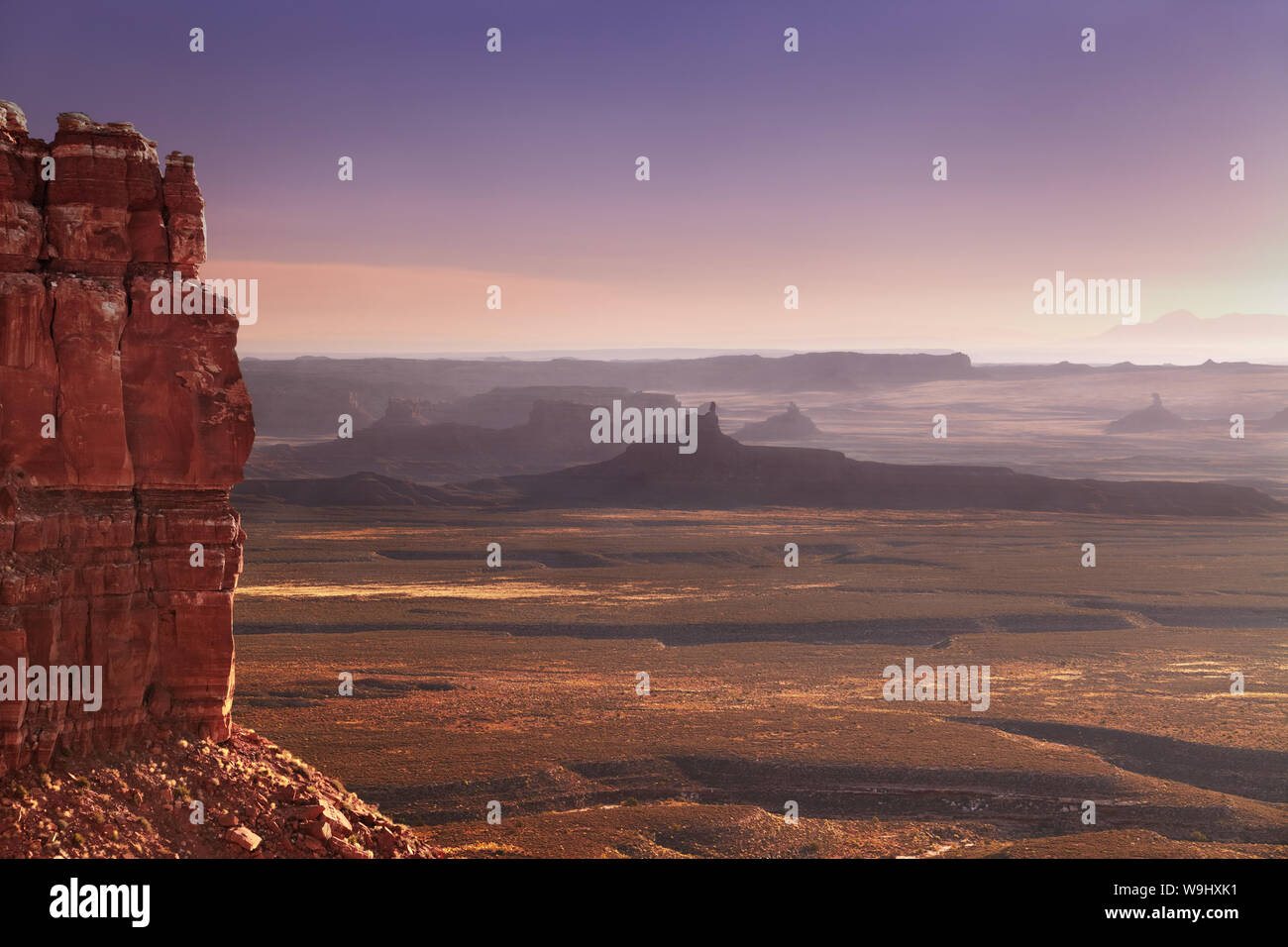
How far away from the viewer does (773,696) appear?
46875mm

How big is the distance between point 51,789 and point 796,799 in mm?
23117

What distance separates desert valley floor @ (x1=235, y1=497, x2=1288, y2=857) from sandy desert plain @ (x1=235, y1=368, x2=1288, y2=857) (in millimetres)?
175

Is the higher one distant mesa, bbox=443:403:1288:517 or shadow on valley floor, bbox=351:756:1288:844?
distant mesa, bbox=443:403:1288:517

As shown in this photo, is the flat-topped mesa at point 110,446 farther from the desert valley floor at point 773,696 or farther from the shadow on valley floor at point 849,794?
the shadow on valley floor at point 849,794

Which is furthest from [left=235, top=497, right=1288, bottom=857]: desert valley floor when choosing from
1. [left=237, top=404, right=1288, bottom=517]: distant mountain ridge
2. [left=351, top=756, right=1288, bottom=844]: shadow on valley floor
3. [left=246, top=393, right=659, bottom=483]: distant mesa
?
[left=246, top=393, right=659, bottom=483]: distant mesa

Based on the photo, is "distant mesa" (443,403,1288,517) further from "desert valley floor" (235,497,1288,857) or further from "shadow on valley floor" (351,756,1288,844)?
"shadow on valley floor" (351,756,1288,844)

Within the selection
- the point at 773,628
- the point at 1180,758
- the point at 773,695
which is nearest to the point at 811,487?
the point at 773,628

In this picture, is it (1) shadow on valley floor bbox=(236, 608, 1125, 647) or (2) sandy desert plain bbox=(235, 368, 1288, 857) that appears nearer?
(2) sandy desert plain bbox=(235, 368, 1288, 857)

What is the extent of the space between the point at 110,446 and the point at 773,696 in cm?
3406

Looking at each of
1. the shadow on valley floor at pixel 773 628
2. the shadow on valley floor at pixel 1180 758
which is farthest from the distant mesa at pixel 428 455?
the shadow on valley floor at pixel 1180 758

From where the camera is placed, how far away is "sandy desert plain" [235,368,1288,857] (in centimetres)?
3186
